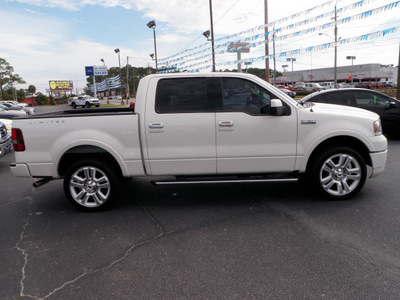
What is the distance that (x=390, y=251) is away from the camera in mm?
Answer: 3176

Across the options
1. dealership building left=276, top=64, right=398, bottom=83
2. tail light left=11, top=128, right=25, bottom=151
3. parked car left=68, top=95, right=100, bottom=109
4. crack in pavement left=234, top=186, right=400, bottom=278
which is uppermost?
dealership building left=276, top=64, right=398, bottom=83

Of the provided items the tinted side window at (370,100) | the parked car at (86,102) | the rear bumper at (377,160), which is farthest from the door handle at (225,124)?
the parked car at (86,102)

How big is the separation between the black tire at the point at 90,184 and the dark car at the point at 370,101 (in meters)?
6.64

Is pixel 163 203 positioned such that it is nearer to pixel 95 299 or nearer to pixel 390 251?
pixel 95 299

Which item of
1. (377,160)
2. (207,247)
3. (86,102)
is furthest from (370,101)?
(86,102)

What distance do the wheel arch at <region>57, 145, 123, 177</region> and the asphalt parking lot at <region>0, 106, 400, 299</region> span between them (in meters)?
0.64

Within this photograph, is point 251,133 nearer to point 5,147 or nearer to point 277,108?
point 277,108

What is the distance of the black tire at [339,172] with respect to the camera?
4527 mm

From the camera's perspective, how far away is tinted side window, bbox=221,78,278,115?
14.6ft

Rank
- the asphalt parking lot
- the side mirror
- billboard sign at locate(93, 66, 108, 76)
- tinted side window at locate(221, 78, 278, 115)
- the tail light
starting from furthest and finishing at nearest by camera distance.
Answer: billboard sign at locate(93, 66, 108, 76)
tinted side window at locate(221, 78, 278, 115)
the tail light
the side mirror
the asphalt parking lot

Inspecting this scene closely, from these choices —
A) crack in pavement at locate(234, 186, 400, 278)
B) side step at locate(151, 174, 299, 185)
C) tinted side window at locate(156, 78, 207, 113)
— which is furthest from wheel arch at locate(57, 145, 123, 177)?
crack in pavement at locate(234, 186, 400, 278)

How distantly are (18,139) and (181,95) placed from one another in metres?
2.34

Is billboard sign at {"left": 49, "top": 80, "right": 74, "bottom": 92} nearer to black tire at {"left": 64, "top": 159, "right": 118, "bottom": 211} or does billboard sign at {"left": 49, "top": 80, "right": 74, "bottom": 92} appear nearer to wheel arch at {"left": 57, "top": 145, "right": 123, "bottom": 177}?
wheel arch at {"left": 57, "top": 145, "right": 123, "bottom": 177}

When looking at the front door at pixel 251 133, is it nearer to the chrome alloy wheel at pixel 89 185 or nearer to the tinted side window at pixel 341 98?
the chrome alloy wheel at pixel 89 185
